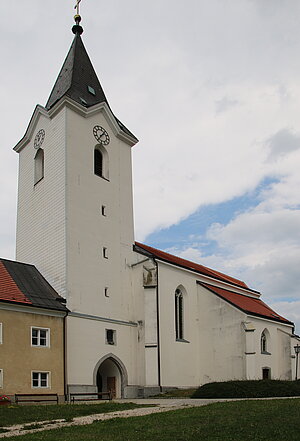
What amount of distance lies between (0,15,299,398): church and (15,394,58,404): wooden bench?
36cm

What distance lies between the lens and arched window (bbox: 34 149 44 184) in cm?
3158

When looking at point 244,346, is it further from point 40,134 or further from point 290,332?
point 40,134

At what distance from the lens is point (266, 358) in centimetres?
3534

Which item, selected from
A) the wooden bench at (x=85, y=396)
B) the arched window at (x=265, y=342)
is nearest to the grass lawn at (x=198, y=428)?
the wooden bench at (x=85, y=396)

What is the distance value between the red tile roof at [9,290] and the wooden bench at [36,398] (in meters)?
4.24

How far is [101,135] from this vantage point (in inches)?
1265

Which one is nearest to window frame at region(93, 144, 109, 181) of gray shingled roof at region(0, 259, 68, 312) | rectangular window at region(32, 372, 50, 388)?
gray shingled roof at region(0, 259, 68, 312)

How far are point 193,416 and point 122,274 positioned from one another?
1752 cm

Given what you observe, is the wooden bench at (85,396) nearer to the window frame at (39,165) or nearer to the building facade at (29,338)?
the building facade at (29,338)

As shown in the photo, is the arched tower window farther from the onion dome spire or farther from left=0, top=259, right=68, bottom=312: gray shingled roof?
the onion dome spire

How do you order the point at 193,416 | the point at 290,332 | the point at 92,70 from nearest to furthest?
the point at 193,416
the point at 92,70
the point at 290,332

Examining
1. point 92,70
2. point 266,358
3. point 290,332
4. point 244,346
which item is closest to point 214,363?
point 244,346

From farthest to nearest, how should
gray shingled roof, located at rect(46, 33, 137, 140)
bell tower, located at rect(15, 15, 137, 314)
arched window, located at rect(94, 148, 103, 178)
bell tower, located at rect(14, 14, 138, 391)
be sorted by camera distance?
gray shingled roof, located at rect(46, 33, 137, 140) → arched window, located at rect(94, 148, 103, 178) → bell tower, located at rect(15, 15, 137, 314) → bell tower, located at rect(14, 14, 138, 391)

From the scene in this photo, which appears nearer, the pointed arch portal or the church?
the church
